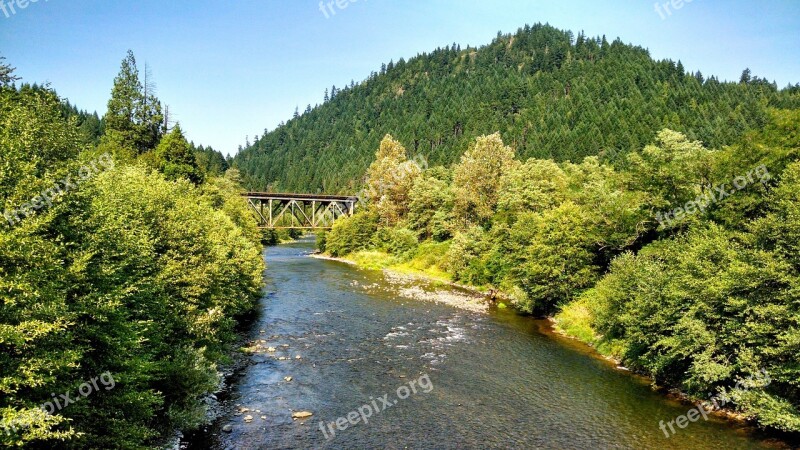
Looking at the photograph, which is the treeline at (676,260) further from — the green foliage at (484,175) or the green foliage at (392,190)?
the green foliage at (392,190)

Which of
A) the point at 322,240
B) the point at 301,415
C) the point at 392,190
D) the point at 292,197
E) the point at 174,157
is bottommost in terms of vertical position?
the point at 301,415

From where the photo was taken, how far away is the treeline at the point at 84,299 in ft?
38.5

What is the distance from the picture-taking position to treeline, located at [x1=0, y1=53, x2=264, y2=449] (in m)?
11.7

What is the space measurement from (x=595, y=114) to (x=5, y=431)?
18192 centimetres

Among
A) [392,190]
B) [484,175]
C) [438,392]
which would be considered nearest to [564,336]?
[438,392]

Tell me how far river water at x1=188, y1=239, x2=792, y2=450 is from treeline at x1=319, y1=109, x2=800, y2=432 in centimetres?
257

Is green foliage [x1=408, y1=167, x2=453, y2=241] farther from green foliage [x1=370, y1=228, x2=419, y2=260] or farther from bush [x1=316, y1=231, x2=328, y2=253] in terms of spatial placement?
bush [x1=316, y1=231, x2=328, y2=253]

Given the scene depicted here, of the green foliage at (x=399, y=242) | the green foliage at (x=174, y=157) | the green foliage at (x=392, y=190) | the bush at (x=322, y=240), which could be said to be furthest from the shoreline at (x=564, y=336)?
the green foliage at (x=174, y=157)

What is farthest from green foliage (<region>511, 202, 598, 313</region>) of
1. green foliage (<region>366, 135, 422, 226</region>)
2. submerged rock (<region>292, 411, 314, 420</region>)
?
green foliage (<region>366, 135, 422, 226</region>)

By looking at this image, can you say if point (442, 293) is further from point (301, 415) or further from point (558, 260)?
point (301, 415)

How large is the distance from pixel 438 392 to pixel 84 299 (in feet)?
63.0

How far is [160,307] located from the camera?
2067 cm

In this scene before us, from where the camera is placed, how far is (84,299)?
14.3 meters

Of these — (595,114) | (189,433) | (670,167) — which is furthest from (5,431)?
(595,114)
